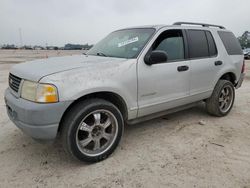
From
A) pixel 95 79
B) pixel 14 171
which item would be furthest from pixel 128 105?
pixel 14 171

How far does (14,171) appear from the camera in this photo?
105 inches

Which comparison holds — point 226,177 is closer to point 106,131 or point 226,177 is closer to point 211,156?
point 211,156

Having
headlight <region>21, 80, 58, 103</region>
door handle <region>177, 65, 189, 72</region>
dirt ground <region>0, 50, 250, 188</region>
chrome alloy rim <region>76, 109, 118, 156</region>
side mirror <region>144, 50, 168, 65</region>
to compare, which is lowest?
dirt ground <region>0, 50, 250, 188</region>

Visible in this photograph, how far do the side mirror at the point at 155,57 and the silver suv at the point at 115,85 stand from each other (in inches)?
0.6

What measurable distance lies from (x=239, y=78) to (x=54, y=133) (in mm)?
4279

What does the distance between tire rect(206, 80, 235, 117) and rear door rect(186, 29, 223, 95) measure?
0.23 m

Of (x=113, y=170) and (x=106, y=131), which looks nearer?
(x=113, y=170)

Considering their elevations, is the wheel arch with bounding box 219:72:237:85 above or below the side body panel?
below

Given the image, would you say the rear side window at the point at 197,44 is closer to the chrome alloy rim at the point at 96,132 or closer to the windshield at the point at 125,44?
the windshield at the point at 125,44

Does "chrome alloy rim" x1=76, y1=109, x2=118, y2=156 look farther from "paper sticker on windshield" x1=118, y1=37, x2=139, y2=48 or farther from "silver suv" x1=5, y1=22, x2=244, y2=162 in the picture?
"paper sticker on windshield" x1=118, y1=37, x2=139, y2=48

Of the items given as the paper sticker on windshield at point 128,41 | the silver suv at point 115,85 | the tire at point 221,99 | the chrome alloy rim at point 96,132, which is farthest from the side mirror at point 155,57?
the tire at point 221,99

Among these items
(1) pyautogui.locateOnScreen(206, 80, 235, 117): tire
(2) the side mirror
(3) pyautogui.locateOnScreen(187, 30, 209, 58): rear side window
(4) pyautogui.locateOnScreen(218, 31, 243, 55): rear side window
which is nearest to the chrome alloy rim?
(2) the side mirror

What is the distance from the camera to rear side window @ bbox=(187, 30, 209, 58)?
3854 mm

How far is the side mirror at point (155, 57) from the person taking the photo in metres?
3.07
